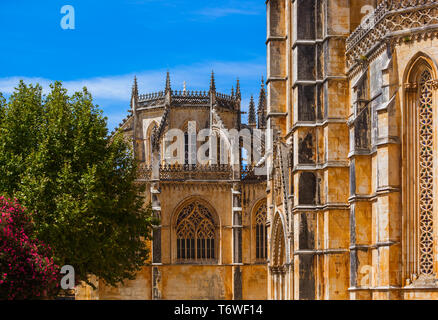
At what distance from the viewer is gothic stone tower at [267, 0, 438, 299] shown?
68.2ft

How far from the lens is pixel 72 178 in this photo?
2856 centimetres

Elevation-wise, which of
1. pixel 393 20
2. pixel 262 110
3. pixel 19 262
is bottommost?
pixel 19 262

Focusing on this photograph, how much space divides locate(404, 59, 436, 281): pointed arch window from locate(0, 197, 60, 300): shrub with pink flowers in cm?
1037

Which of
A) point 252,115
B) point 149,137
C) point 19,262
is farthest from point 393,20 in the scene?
point 252,115

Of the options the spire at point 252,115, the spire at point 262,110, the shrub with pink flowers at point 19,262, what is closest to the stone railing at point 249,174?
the spire at point 262,110

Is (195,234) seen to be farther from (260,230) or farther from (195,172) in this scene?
(260,230)

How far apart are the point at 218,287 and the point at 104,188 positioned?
16.4 meters

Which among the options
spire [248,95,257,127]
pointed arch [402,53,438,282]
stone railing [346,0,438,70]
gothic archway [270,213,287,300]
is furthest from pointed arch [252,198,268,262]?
pointed arch [402,53,438,282]

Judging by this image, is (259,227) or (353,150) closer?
(353,150)

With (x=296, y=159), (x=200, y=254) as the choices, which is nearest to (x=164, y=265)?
(x=200, y=254)

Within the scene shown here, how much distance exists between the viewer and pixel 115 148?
102 feet

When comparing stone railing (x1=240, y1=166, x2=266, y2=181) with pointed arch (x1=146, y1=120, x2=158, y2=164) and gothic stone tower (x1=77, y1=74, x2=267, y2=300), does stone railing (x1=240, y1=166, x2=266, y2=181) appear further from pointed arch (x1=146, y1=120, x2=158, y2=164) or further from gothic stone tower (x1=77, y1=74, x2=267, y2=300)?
pointed arch (x1=146, y1=120, x2=158, y2=164)

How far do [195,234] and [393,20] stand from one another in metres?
26.0

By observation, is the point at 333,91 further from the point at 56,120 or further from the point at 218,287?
the point at 218,287
